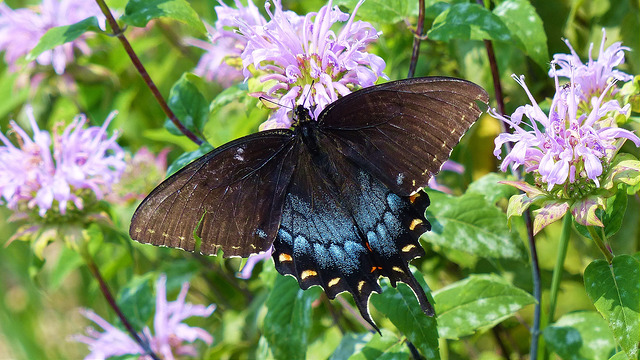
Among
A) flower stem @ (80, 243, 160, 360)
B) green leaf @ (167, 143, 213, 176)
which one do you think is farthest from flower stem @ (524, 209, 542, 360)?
flower stem @ (80, 243, 160, 360)

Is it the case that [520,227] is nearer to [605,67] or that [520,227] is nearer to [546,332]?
[546,332]

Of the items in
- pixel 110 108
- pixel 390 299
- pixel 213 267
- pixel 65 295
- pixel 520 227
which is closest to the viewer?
pixel 390 299

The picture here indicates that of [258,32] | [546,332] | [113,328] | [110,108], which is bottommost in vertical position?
[546,332]

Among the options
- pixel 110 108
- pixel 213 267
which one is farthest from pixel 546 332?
pixel 110 108

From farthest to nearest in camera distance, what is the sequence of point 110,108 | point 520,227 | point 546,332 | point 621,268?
point 110,108, point 520,227, point 546,332, point 621,268

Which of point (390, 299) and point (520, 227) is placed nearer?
point (390, 299)

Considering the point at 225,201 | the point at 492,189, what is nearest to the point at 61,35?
the point at 225,201
